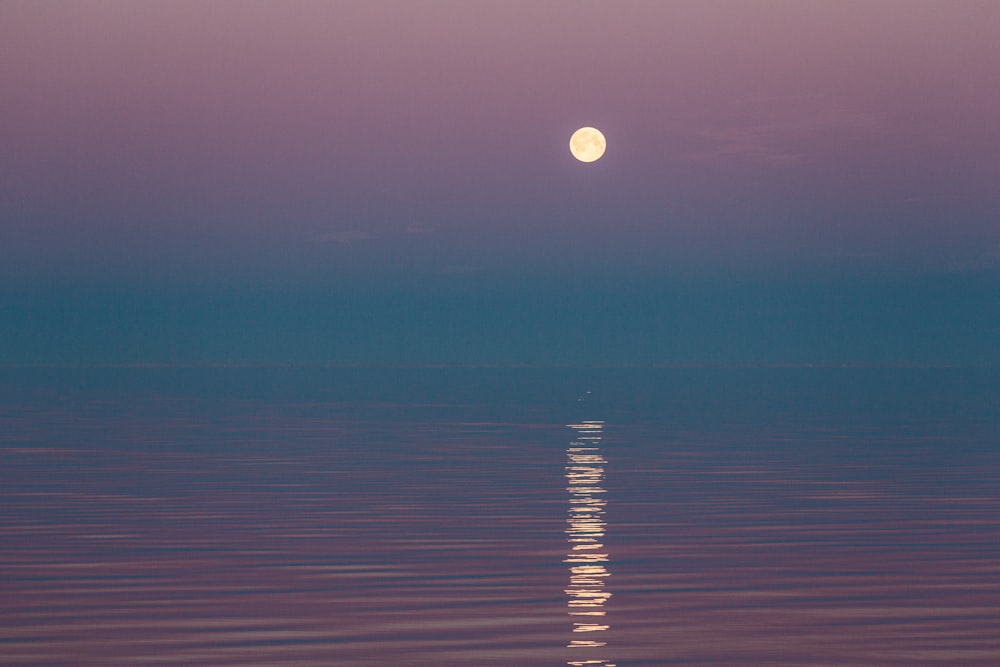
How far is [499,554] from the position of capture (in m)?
22.9

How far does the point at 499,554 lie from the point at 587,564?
163 centimetres

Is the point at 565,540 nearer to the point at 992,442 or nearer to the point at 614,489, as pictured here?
the point at 614,489

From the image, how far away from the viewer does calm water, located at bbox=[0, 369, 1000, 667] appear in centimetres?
1587

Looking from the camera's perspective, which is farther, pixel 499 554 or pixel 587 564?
pixel 499 554

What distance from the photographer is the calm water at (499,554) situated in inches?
625

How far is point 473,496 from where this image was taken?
32.5m

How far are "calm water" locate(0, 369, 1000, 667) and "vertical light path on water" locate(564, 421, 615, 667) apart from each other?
0.06m

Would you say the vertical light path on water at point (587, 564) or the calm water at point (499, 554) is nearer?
the vertical light path on water at point (587, 564)

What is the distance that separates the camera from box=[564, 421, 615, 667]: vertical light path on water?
15742 mm

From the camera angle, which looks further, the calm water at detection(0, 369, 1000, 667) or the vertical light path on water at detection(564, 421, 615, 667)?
the calm water at detection(0, 369, 1000, 667)

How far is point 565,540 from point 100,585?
786 cm

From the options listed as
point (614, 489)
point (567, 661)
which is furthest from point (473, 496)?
point (567, 661)

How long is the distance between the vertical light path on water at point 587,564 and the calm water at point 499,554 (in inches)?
2.4

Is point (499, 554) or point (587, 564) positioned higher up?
point (499, 554)
